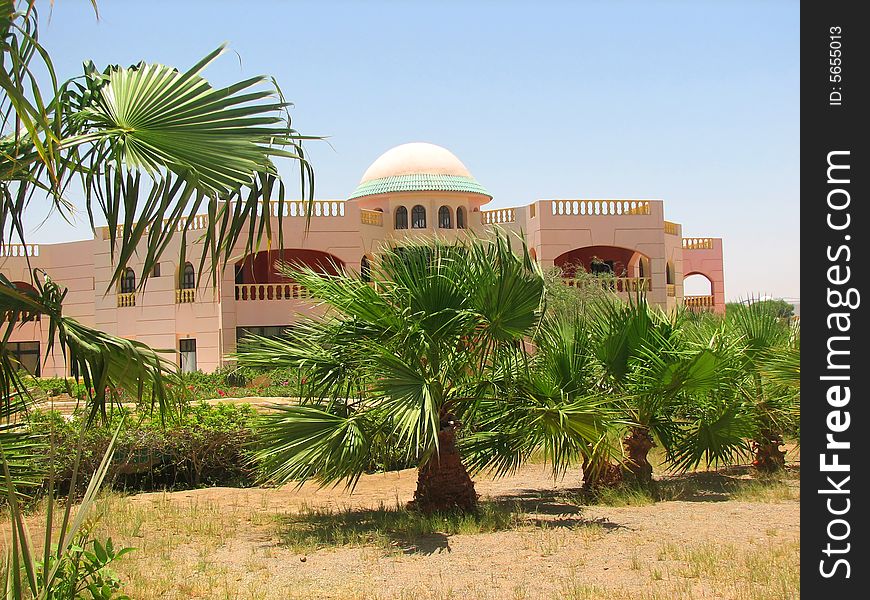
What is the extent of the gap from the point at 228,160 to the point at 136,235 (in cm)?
94

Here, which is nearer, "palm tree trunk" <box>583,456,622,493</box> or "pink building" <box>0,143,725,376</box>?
"palm tree trunk" <box>583,456,622,493</box>

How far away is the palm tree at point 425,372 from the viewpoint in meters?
9.17

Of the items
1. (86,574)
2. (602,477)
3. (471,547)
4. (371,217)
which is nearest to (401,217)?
(371,217)

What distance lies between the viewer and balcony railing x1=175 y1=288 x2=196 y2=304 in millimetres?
33188

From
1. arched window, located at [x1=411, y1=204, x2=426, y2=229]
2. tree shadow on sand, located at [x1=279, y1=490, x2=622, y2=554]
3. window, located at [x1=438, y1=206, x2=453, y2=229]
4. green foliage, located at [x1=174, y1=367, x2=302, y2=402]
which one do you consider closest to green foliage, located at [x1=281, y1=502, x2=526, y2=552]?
tree shadow on sand, located at [x1=279, y1=490, x2=622, y2=554]

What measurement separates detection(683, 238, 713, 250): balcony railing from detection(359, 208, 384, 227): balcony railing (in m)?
17.0

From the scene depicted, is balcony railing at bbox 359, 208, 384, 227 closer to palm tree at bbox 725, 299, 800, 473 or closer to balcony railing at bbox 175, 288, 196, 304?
balcony railing at bbox 175, 288, 196, 304

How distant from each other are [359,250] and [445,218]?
12.7 ft

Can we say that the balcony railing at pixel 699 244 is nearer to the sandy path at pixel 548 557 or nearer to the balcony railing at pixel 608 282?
the balcony railing at pixel 608 282

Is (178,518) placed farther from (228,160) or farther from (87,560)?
(228,160)

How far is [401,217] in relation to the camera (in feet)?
115

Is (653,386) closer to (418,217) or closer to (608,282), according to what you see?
(608,282)
